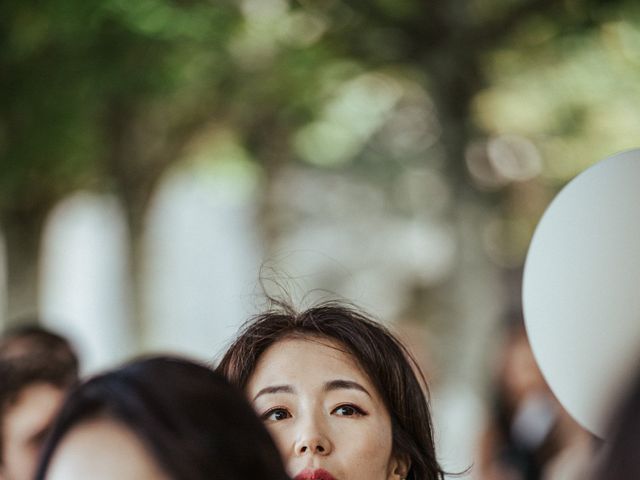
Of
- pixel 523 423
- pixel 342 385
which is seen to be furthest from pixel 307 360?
pixel 523 423

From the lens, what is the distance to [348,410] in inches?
96.0

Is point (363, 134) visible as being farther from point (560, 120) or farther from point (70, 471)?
point (70, 471)

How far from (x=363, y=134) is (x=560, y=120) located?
2.61 metres

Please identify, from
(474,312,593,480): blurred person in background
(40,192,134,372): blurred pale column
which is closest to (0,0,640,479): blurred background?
(474,312,593,480): blurred person in background

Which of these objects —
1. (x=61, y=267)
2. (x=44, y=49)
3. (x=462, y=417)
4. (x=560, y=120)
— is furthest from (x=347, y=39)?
(x=61, y=267)

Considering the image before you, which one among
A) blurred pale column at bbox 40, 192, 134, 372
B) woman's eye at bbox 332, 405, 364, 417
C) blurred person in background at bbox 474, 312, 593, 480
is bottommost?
blurred pale column at bbox 40, 192, 134, 372

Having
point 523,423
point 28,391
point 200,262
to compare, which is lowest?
point 200,262

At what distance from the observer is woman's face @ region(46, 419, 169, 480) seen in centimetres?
150

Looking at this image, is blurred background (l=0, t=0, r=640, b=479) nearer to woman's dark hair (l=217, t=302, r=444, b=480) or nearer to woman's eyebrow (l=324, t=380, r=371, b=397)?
woman's dark hair (l=217, t=302, r=444, b=480)

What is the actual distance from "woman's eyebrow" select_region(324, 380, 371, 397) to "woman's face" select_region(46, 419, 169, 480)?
→ 91 centimetres

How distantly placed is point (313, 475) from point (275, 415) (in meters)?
0.16

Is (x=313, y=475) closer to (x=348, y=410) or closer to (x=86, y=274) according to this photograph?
(x=348, y=410)

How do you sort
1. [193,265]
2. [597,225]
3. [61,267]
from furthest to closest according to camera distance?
[193,265] → [61,267] → [597,225]

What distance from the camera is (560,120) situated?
520 inches
